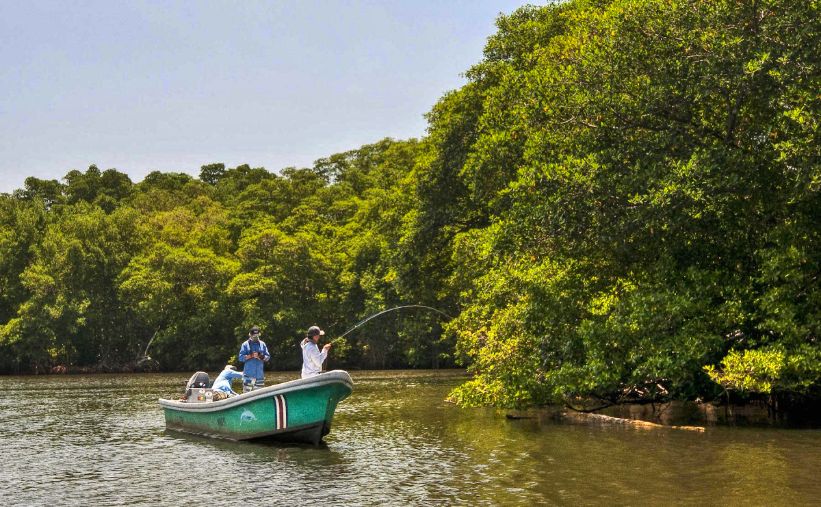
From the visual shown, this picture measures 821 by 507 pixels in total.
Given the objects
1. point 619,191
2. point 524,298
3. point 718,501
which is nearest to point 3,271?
point 524,298

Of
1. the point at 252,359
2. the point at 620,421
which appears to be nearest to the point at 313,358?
the point at 252,359

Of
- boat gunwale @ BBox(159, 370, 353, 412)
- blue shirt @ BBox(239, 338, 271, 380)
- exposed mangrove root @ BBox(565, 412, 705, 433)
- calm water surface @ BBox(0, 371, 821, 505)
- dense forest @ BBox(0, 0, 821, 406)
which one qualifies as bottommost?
calm water surface @ BBox(0, 371, 821, 505)

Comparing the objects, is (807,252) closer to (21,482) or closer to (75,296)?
(21,482)

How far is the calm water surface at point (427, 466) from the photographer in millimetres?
13438

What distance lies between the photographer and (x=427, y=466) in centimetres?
1650

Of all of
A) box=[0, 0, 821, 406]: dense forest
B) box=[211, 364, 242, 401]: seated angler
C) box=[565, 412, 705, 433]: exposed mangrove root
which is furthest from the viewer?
box=[211, 364, 242, 401]: seated angler

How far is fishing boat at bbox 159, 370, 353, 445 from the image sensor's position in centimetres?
1891

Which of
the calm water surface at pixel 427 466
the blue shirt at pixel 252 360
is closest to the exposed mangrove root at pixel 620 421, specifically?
the calm water surface at pixel 427 466

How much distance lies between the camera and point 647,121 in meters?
20.7

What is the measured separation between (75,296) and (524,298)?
185 feet

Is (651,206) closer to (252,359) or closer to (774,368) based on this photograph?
(774,368)

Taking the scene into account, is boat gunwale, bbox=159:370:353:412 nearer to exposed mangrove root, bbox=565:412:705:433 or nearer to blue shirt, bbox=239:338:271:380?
blue shirt, bbox=239:338:271:380

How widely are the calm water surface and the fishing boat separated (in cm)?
36

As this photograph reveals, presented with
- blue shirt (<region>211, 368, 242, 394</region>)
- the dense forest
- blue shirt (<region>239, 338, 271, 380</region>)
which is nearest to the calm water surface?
blue shirt (<region>211, 368, 242, 394</region>)
